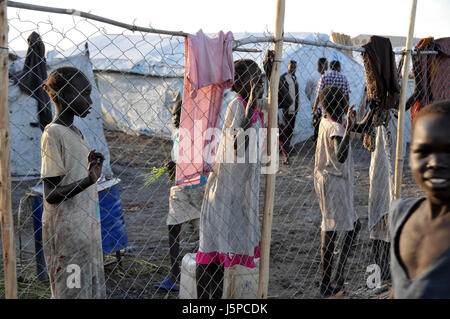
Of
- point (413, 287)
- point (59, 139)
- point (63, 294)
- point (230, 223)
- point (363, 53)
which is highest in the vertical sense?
point (363, 53)

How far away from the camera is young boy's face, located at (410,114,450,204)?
151 cm

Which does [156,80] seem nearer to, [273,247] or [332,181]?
[273,247]

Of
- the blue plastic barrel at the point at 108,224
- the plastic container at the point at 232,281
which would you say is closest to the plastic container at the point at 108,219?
the blue plastic barrel at the point at 108,224

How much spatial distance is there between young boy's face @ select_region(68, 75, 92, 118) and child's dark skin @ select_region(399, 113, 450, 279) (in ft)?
5.96

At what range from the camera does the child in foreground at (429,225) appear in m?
1.49

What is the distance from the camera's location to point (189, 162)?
2994 millimetres

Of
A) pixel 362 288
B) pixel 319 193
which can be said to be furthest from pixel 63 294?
pixel 362 288

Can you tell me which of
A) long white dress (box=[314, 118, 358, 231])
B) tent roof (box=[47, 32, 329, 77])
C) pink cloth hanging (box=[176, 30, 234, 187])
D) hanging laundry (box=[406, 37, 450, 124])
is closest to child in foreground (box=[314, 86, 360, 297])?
long white dress (box=[314, 118, 358, 231])

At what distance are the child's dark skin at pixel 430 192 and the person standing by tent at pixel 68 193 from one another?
1648mm

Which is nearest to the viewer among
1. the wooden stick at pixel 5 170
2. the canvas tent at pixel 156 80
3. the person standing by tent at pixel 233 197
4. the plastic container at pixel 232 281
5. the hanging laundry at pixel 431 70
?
the wooden stick at pixel 5 170

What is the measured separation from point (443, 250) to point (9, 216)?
1.70m

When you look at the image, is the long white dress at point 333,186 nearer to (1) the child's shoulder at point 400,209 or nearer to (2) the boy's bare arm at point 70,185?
(2) the boy's bare arm at point 70,185

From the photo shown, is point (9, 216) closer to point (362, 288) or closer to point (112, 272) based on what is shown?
point (112, 272)

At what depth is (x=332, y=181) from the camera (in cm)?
402
